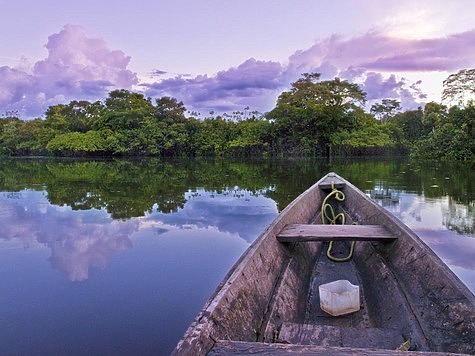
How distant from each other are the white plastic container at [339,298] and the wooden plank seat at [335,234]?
39 centimetres

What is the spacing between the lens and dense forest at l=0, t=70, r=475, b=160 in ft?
84.1

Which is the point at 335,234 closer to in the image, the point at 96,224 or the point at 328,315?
the point at 328,315

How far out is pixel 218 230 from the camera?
5.07m

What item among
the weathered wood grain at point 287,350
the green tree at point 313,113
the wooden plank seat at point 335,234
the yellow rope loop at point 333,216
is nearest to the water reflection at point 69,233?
the wooden plank seat at point 335,234

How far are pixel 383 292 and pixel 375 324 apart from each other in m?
0.26

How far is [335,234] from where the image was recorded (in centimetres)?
263

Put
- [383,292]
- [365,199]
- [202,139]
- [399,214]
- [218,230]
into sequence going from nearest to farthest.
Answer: [383,292], [365,199], [218,230], [399,214], [202,139]

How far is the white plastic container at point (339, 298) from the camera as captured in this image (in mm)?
2219

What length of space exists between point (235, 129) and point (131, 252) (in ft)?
83.1

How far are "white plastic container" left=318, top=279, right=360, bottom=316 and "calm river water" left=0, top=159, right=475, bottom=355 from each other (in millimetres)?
855

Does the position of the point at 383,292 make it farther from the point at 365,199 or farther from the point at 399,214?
the point at 399,214

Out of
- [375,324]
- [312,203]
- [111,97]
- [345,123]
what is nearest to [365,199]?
[312,203]

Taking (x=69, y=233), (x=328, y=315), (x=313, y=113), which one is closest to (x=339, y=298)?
(x=328, y=315)

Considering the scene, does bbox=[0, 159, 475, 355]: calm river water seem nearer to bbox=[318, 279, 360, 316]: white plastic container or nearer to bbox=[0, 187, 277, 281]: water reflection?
bbox=[0, 187, 277, 281]: water reflection
